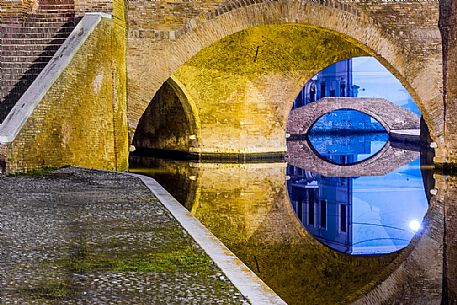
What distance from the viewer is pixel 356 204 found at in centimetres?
1022

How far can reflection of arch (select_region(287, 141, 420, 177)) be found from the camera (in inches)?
598

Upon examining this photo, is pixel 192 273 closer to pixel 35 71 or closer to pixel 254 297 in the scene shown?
pixel 254 297

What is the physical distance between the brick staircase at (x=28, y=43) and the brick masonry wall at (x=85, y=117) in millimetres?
712

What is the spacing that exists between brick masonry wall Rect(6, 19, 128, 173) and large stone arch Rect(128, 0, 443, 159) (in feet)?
1.57

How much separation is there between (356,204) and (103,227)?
20.0ft

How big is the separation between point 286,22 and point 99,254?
8525 mm

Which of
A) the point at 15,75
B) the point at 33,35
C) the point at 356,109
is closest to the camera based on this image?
the point at 15,75

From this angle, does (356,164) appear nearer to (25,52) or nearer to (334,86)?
(25,52)

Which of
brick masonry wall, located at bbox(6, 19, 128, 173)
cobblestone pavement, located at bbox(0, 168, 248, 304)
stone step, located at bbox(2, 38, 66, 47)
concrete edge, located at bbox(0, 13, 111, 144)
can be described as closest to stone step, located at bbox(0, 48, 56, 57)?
stone step, located at bbox(2, 38, 66, 47)

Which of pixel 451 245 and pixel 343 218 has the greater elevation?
pixel 451 245

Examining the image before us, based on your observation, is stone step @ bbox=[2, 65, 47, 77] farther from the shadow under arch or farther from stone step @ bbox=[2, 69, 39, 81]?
the shadow under arch

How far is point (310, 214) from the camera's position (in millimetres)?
9469

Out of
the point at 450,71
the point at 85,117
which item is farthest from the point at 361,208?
the point at 450,71

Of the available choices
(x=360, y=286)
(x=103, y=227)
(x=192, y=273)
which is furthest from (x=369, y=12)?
(x=192, y=273)
